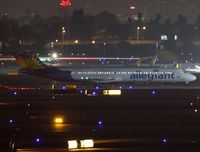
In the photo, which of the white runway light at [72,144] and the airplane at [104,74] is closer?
the white runway light at [72,144]

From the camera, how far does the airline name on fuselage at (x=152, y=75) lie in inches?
3504

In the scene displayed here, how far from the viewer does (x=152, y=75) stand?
89125mm

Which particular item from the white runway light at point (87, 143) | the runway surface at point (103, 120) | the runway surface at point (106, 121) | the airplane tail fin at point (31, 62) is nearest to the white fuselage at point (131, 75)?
the airplane tail fin at point (31, 62)

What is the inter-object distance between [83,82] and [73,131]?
154 feet

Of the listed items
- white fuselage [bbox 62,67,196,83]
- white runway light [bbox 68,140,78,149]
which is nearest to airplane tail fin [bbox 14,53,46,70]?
white fuselage [bbox 62,67,196,83]

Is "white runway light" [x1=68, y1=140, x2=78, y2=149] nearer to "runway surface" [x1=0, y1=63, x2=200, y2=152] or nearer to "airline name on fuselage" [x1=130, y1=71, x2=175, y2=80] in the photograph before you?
"runway surface" [x1=0, y1=63, x2=200, y2=152]

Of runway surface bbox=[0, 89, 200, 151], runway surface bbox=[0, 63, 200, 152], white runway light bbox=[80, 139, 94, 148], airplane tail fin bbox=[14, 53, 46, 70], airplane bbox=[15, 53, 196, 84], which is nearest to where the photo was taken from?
white runway light bbox=[80, 139, 94, 148]

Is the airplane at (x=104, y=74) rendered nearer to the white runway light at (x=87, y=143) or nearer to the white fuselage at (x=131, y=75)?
the white fuselage at (x=131, y=75)

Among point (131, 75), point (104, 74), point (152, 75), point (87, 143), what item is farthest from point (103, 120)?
point (152, 75)

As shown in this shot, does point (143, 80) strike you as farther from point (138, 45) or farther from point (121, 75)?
point (138, 45)

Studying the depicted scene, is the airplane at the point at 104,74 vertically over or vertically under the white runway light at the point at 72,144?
over

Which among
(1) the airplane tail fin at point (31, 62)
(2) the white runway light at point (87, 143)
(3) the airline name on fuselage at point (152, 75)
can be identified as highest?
(1) the airplane tail fin at point (31, 62)

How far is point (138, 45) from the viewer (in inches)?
7480

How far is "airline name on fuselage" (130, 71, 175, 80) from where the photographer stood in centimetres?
8900
